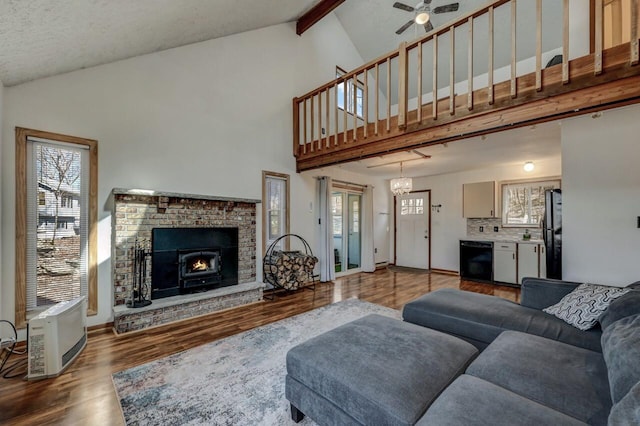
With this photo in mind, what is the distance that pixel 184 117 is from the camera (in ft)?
12.5

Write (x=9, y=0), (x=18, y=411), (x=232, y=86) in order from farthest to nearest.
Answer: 1. (x=232, y=86)
2. (x=18, y=411)
3. (x=9, y=0)

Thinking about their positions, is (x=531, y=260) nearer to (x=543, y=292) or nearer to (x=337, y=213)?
(x=543, y=292)

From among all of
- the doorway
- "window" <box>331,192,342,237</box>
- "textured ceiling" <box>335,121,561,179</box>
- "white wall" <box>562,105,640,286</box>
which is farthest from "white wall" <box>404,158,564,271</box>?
"white wall" <box>562,105,640,286</box>

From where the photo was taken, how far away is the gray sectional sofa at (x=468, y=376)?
1115 millimetres

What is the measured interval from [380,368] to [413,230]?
19.7 feet

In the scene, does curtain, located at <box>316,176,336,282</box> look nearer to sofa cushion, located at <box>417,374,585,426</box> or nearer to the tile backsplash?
the tile backsplash

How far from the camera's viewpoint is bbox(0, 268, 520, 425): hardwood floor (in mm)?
1823

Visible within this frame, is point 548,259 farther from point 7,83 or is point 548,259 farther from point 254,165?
point 7,83

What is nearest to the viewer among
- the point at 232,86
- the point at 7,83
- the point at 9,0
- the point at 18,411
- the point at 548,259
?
the point at 9,0

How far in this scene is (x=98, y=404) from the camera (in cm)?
190

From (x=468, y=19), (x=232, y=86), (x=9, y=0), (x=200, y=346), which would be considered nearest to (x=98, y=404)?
(x=200, y=346)

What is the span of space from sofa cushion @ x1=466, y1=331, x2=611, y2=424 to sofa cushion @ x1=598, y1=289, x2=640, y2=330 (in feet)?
0.82

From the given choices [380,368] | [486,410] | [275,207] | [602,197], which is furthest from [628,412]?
[275,207]

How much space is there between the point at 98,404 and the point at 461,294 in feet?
10.4
